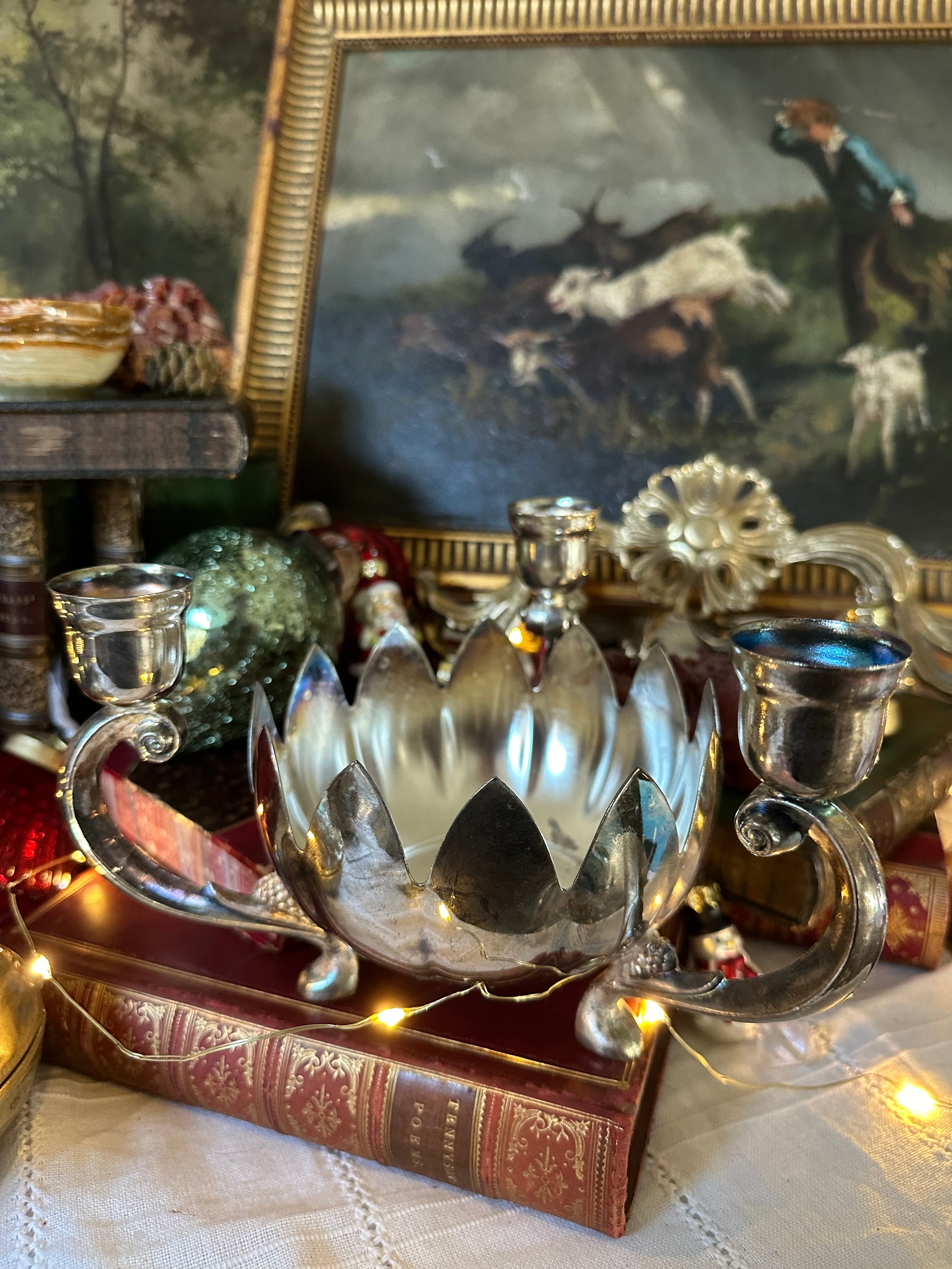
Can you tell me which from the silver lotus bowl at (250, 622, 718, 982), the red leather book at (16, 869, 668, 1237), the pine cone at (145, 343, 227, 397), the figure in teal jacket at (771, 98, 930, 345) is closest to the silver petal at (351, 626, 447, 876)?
the silver lotus bowl at (250, 622, 718, 982)

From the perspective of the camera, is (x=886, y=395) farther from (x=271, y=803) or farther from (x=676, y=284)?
(x=271, y=803)

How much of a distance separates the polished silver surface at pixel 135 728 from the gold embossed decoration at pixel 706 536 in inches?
→ 19.5

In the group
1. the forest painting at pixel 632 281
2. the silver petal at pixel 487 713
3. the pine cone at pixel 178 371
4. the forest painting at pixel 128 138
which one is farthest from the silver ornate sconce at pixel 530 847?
the forest painting at pixel 128 138

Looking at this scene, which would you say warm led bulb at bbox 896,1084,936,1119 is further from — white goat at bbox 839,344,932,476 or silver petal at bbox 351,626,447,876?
white goat at bbox 839,344,932,476

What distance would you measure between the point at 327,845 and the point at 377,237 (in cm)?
68

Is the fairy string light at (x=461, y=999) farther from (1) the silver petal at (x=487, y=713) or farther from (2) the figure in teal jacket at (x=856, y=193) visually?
(2) the figure in teal jacket at (x=856, y=193)

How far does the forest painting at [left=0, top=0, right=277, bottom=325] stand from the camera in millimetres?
864

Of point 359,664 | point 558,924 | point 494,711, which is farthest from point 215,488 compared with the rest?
point 558,924

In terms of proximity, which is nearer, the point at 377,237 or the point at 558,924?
the point at 558,924

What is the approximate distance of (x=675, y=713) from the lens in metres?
0.58

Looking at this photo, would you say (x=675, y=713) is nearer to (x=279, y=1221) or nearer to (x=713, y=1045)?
(x=713, y=1045)

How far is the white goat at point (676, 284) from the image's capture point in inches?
32.6

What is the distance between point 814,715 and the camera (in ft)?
1.04

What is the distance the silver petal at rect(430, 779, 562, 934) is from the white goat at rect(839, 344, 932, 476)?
1.91 ft
